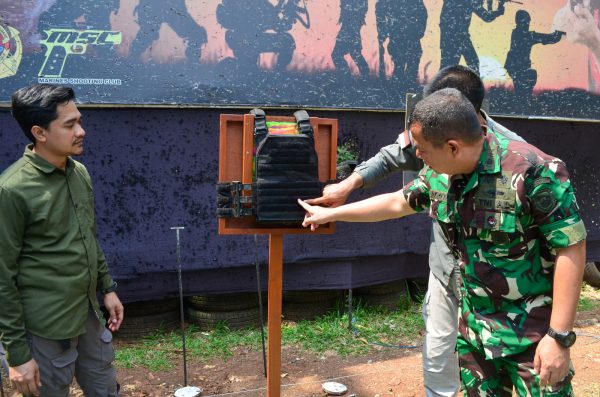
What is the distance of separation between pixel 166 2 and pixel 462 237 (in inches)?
118

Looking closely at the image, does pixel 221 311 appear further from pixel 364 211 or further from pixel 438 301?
pixel 364 211

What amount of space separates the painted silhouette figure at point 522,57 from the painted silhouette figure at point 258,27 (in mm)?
2014

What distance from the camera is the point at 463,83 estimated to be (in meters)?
2.57

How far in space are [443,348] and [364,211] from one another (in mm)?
913

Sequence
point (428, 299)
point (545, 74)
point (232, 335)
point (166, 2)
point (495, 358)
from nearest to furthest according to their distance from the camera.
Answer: point (495, 358) → point (428, 299) → point (166, 2) → point (232, 335) → point (545, 74)

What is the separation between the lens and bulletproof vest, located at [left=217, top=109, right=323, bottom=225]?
2521 millimetres

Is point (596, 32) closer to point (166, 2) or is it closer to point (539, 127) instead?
point (539, 127)

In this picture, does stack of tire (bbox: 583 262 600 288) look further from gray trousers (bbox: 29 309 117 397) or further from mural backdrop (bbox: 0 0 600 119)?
gray trousers (bbox: 29 309 117 397)

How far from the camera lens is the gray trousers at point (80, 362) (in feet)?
7.74

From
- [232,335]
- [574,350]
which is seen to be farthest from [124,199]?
[574,350]

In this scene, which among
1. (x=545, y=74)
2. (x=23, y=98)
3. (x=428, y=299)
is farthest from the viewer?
(x=545, y=74)

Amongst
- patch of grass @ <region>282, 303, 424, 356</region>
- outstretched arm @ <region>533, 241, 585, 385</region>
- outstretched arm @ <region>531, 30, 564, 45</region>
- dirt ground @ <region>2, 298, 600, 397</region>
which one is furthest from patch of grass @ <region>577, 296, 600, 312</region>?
outstretched arm @ <region>533, 241, 585, 385</region>

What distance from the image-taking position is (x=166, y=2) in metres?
4.08

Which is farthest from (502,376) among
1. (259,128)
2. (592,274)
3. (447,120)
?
(592,274)
